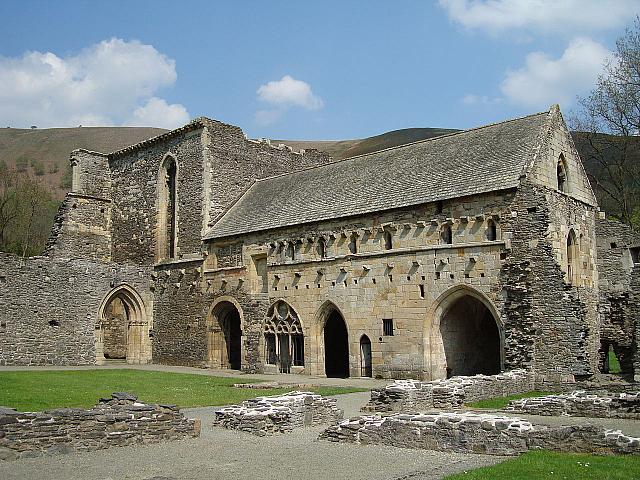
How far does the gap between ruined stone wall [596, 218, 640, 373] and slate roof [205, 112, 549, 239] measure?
5.59 metres

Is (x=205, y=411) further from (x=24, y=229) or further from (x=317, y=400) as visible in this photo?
(x=24, y=229)

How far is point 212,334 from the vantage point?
33.0 m

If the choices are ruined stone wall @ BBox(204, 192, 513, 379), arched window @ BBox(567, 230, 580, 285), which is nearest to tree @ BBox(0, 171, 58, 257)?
ruined stone wall @ BBox(204, 192, 513, 379)

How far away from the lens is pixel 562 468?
957 cm

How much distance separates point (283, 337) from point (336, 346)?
309 cm

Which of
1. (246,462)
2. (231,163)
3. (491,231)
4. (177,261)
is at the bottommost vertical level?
(246,462)

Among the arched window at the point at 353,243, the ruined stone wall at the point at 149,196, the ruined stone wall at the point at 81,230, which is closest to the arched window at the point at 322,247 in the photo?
the arched window at the point at 353,243

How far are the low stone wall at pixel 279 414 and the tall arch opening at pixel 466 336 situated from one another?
9.66m

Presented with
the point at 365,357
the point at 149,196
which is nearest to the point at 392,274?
the point at 365,357

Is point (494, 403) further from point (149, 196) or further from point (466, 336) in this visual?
point (149, 196)

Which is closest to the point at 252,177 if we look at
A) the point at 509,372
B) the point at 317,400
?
the point at 509,372

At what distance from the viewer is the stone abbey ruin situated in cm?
2261

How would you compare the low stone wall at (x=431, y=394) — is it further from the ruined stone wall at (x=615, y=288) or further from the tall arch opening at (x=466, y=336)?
the ruined stone wall at (x=615, y=288)

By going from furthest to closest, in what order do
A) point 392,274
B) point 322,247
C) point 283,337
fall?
1. point 283,337
2. point 322,247
3. point 392,274
